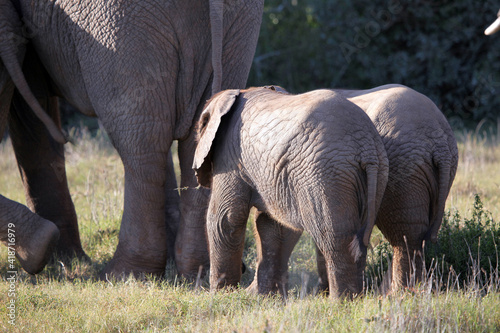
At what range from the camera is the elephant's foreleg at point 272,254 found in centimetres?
488

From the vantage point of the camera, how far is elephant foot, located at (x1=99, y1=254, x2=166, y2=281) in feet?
17.2

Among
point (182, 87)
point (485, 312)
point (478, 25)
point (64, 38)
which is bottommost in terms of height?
point (485, 312)

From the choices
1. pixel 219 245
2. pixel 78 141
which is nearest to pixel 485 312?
pixel 219 245

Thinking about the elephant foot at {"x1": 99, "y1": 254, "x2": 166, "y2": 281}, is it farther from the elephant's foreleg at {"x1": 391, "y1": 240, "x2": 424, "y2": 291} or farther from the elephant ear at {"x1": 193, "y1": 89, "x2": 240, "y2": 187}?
the elephant's foreleg at {"x1": 391, "y1": 240, "x2": 424, "y2": 291}

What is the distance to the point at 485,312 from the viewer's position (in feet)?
12.4

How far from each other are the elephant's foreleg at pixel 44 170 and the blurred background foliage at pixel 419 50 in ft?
24.5

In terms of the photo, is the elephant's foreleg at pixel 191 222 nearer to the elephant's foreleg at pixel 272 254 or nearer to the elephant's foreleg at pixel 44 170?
the elephant's foreleg at pixel 272 254

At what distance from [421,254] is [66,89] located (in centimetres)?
312

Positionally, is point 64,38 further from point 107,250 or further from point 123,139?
point 107,250

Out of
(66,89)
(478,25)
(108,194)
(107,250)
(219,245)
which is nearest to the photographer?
(219,245)

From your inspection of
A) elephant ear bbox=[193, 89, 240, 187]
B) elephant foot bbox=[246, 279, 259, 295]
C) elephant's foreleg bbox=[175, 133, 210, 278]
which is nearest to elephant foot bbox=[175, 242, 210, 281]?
elephant's foreleg bbox=[175, 133, 210, 278]

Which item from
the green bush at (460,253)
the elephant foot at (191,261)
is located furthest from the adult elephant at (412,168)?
the elephant foot at (191,261)

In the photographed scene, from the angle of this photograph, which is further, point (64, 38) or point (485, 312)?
point (64, 38)

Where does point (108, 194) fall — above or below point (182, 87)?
below
